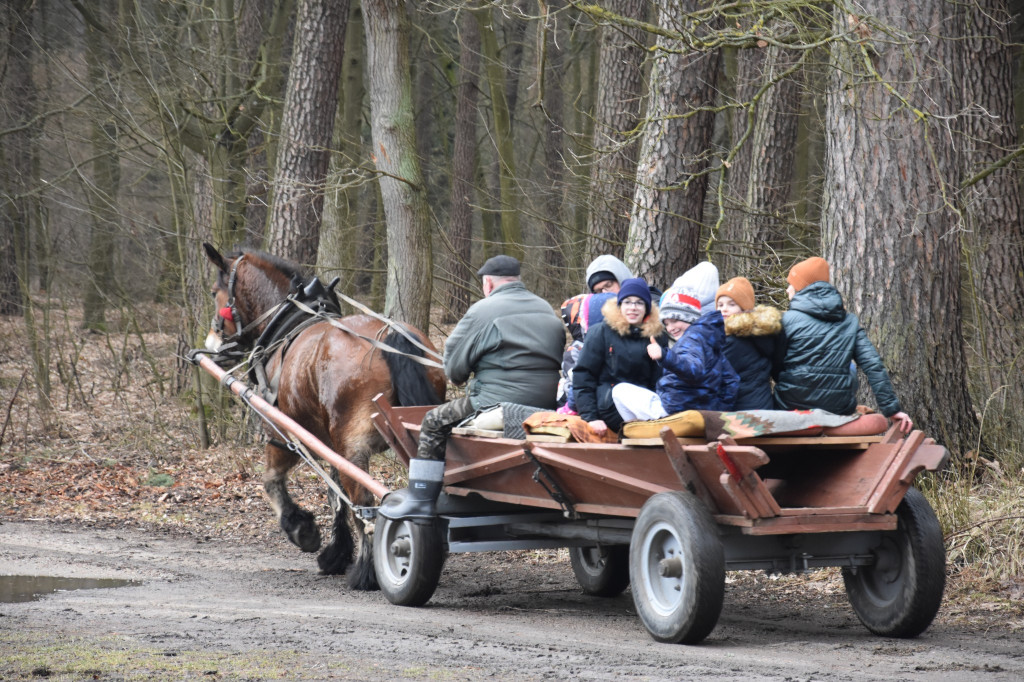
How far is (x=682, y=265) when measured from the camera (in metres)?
10.1

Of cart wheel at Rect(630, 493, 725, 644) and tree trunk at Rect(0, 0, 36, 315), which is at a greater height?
tree trunk at Rect(0, 0, 36, 315)

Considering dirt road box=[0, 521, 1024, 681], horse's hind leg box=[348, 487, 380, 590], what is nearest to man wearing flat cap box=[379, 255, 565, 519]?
dirt road box=[0, 521, 1024, 681]

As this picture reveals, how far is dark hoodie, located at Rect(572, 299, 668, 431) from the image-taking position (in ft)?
18.6

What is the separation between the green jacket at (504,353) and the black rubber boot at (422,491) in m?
0.46

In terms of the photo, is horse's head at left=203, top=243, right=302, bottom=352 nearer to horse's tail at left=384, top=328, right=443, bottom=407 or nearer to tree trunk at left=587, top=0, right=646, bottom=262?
horse's tail at left=384, top=328, right=443, bottom=407

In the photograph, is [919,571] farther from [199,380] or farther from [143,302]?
[143,302]

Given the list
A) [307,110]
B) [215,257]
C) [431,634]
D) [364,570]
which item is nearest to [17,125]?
[307,110]

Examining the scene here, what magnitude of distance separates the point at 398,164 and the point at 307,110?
8.20ft

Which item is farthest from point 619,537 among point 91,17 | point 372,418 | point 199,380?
point 91,17

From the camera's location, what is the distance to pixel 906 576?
5.36 m

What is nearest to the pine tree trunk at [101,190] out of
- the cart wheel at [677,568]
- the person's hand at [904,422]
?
the cart wheel at [677,568]

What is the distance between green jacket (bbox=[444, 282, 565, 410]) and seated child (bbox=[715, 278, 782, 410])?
51.1 inches

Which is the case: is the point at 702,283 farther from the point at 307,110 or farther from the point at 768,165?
the point at 307,110

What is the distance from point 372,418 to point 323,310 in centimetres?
180
